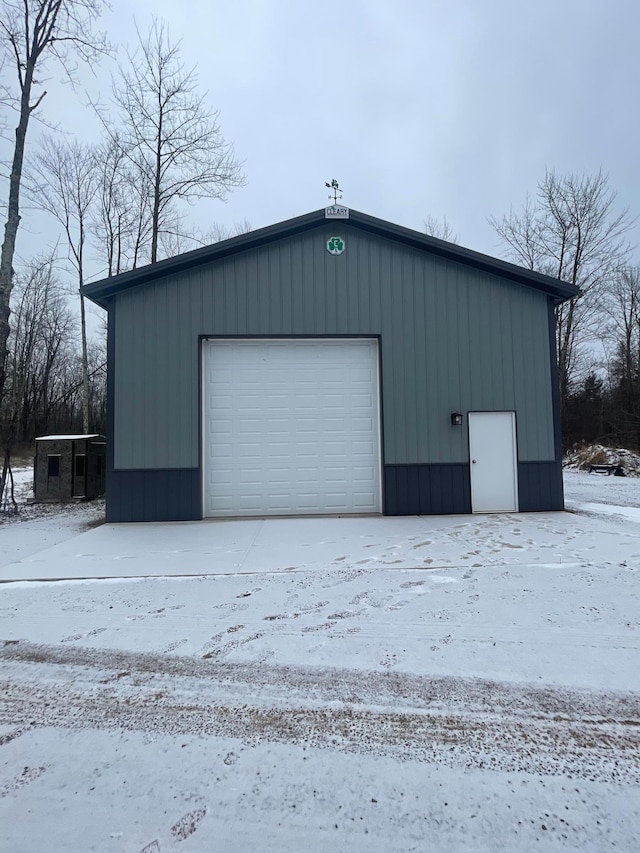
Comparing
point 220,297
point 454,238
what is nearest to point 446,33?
point 220,297

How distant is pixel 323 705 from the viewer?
2.42 m

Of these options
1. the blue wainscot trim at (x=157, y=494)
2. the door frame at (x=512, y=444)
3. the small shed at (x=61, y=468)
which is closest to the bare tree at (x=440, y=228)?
the door frame at (x=512, y=444)

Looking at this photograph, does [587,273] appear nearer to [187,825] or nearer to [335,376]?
[335,376]

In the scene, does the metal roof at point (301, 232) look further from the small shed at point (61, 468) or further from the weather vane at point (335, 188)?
the small shed at point (61, 468)

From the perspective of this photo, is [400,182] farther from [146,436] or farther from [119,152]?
[146,436]

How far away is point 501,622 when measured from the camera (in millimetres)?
3420

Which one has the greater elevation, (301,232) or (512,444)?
(301,232)

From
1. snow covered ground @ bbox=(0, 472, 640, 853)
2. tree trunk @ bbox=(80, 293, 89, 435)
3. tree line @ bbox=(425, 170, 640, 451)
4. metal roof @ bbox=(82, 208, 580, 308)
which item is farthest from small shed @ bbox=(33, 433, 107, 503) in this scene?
tree line @ bbox=(425, 170, 640, 451)

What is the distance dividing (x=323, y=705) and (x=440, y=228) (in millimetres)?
22506

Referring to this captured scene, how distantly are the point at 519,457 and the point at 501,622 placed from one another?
17.5ft

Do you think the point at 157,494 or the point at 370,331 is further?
the point at 370,331

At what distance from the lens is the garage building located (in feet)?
25.5

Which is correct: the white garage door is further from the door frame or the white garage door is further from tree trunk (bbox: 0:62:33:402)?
tree trunk (bbox: 0:62:33:402)

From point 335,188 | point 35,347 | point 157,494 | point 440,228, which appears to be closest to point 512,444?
point 335,188
